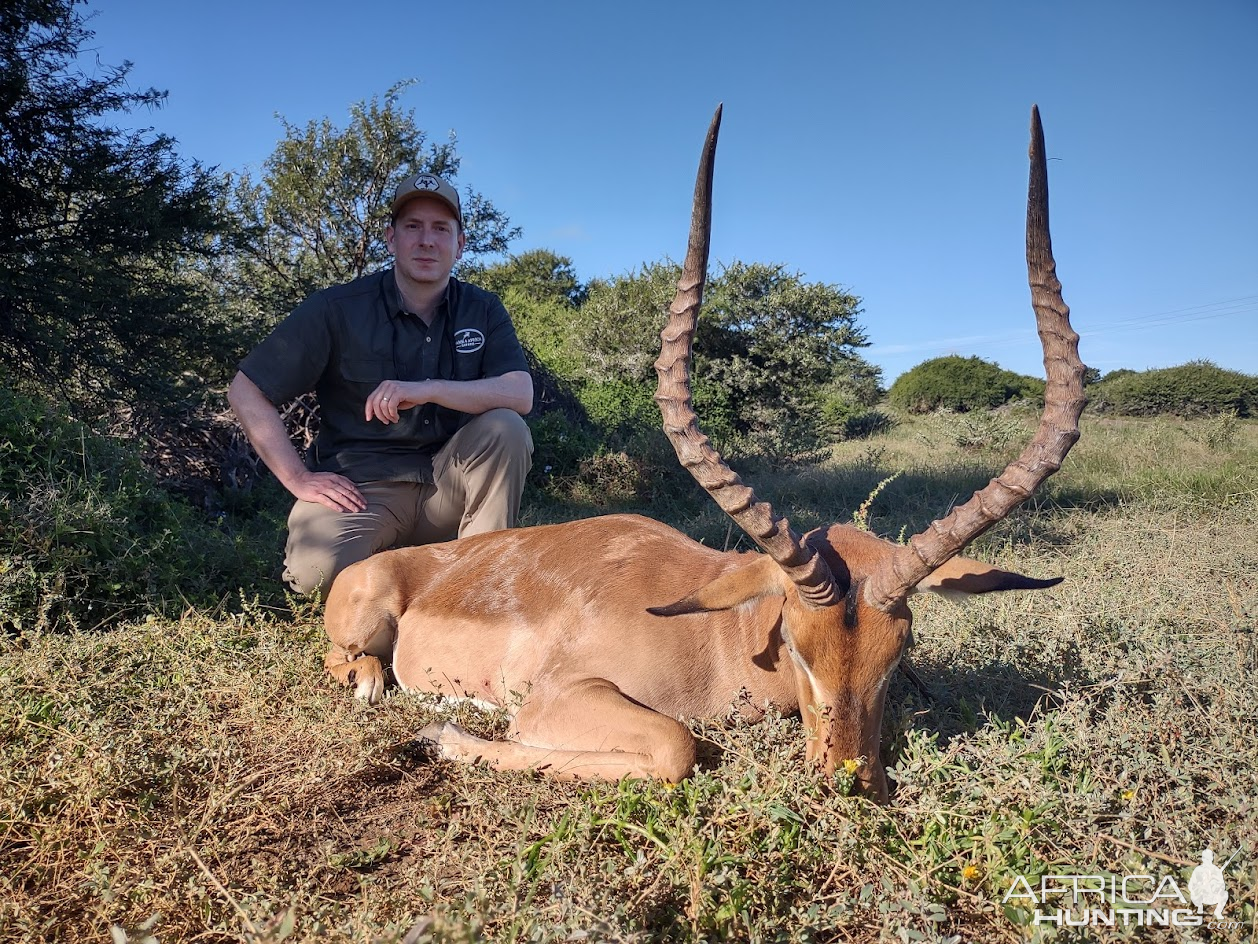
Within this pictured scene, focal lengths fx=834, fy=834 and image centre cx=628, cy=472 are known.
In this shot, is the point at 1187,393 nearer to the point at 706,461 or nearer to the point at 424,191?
the point at 424,191

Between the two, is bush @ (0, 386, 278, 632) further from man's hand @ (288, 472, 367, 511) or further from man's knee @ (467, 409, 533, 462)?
man's knee @ (467, 409, 533, 462)

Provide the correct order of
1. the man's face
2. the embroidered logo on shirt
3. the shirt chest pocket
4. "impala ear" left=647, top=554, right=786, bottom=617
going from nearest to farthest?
"impala ear" left=647, top=554, right=786, bottom=617
the shirt chest pocket
the man's face
the embroidered logo on shirt

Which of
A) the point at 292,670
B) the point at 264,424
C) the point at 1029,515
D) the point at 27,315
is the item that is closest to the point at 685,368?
the point at 292,670

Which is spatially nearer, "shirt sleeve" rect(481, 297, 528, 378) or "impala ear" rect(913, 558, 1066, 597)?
"impala ear" rect(913, 558, 1066, 597)

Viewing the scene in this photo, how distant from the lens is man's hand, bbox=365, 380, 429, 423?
529 cm

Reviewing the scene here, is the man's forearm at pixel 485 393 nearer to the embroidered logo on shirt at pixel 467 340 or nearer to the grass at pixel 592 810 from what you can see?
the embroidered logo on shirt at pixel 467 340

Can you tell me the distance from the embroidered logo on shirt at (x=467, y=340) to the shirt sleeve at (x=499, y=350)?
11 centimetres

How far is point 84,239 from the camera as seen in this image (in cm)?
1009

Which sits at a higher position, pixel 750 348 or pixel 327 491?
pixel 750 348

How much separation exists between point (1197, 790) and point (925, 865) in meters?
1.24

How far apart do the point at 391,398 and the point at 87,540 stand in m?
2.15

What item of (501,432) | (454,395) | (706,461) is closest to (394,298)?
(454,395)

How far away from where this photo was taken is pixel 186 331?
10.6 metres

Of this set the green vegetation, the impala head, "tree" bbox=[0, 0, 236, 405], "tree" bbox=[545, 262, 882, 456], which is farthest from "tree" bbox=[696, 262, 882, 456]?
the impala head
